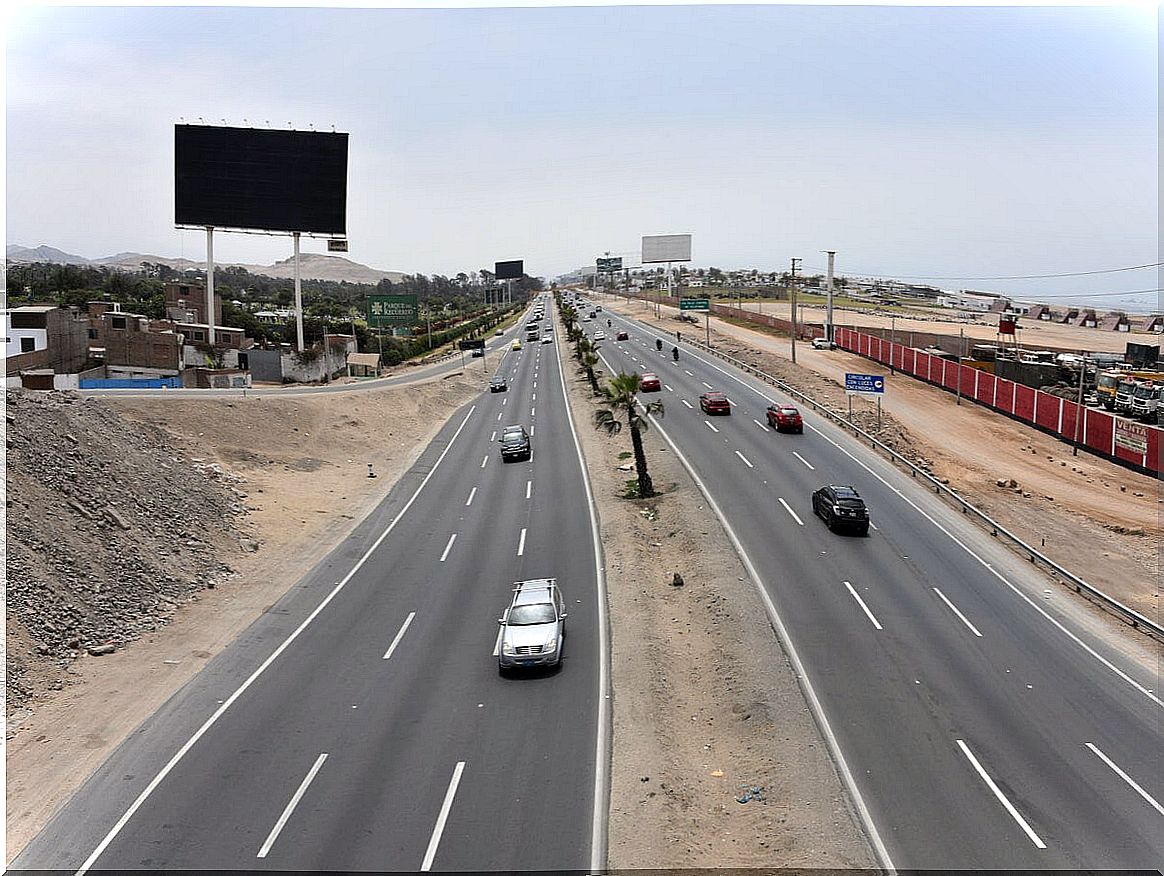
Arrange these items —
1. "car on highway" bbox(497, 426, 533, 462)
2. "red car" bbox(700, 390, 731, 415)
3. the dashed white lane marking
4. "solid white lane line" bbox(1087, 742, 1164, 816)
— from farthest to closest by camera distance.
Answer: "red car" bbox(700, 390, 731, 415), "car on highway" bbox(497, 426, 533, 462), the dashed white lane marking, "solid white lane line" bbox(1087, 742, 1164, 816)

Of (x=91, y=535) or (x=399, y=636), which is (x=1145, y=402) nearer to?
(x=399, y=636)

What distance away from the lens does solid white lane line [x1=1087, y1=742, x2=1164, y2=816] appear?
48.7 feet

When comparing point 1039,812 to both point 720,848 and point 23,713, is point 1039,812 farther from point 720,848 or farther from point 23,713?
point 23,713

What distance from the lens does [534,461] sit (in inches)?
1789

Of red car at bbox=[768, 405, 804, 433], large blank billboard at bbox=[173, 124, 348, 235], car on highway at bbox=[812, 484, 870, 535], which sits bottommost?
car on highway at bbox=[812, 484, 870, 535]

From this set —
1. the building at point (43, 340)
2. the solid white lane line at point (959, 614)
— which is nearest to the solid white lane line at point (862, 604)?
the solid white lane line at point (959, 614)

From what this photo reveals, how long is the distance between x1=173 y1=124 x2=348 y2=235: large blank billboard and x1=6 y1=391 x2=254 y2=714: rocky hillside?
33294 mm

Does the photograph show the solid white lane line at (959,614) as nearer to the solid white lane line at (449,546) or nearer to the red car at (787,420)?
the solid white lane line at (449,546)

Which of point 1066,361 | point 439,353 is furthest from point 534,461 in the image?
point 439,353

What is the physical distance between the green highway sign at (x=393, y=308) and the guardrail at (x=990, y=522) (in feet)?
138

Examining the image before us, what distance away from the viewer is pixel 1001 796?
15055mm

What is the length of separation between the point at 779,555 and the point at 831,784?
13527 mm

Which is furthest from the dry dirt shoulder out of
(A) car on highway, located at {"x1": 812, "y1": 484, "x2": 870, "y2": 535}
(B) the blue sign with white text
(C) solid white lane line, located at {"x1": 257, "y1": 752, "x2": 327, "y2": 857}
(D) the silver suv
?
(B) the blue sign with white text

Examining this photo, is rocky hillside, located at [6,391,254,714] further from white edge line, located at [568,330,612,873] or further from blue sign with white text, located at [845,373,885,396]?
blue sign with white text, located at [845,373,885,396]
